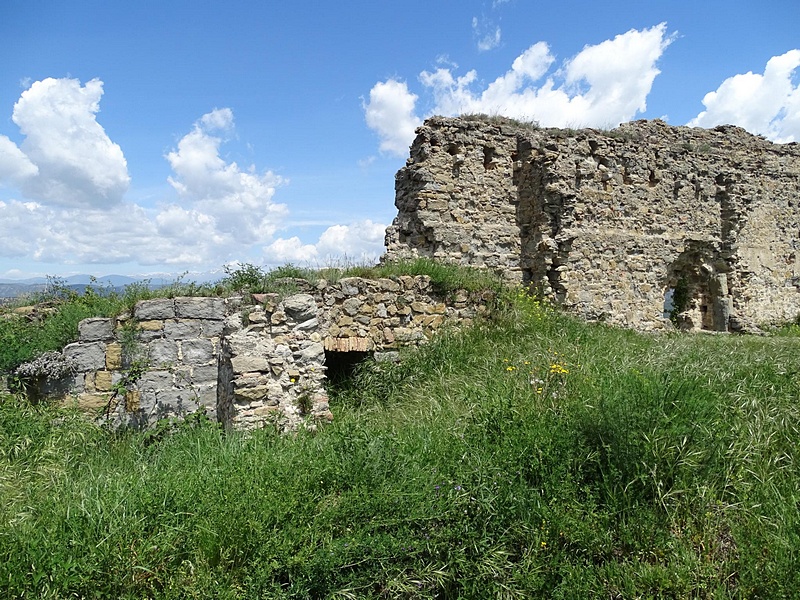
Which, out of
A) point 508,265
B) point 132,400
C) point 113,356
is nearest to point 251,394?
point 132,400

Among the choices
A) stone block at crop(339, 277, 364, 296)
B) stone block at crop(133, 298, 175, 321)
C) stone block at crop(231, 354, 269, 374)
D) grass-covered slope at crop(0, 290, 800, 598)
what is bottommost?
grass-covered slope at crop(0, 290, 800, 598)

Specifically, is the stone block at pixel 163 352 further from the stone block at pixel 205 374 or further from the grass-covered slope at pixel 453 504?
the grass-covered slope at pixel 453 504

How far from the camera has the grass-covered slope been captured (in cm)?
304

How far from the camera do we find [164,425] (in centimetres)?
575

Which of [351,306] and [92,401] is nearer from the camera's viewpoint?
[92,401]

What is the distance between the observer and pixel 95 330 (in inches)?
232

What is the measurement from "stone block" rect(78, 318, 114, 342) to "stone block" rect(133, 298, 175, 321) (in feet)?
1.05

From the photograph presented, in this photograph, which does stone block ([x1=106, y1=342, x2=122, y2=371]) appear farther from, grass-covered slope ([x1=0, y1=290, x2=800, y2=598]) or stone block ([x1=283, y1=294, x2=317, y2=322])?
stone block ([x1=283, y1=294, x2=317, y2=322])

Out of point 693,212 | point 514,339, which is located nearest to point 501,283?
point 514,339

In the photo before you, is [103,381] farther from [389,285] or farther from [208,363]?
[389,285]

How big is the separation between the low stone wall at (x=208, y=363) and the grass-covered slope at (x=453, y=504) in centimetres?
76

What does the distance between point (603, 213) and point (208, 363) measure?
29.8 feet

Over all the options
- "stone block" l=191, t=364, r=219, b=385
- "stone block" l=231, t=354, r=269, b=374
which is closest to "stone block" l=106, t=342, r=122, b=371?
"stone block" l=191, t=364, r=219, b=385

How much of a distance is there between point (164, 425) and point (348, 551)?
357 centimetres
